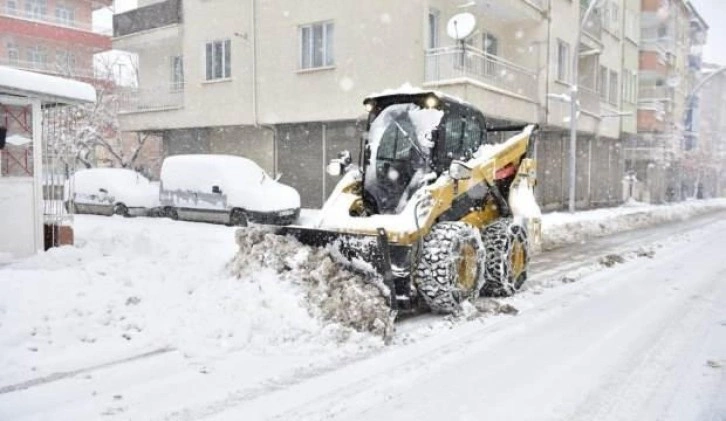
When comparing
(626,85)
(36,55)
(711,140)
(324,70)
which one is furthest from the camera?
(711,140)

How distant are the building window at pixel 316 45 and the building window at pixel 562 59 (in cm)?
888

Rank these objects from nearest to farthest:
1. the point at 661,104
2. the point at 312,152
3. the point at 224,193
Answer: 1. the point at 224,193
2. the point at 312,152
3. the point at 661,104

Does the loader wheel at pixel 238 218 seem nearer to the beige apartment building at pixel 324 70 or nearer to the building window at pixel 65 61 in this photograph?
the beige apartment building at pixel 324 70

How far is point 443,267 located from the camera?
6195mm

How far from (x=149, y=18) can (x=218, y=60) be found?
395cm

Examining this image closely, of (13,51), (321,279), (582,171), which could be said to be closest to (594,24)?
(582,171)

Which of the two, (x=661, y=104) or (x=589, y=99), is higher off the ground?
(x=661, y=104)

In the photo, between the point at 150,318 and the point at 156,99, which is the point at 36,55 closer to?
the point at 156,99

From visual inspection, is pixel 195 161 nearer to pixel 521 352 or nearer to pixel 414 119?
pixel 414 119

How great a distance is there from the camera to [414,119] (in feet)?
23.6

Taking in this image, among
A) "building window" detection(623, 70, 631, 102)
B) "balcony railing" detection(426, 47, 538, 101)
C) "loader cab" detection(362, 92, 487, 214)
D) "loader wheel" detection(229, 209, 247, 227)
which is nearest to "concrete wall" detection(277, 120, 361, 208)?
"balcony railing" detection(426, 47, 538, 101)

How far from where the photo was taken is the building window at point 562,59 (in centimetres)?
2240

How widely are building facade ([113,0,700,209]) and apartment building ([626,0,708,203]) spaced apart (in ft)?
37.6

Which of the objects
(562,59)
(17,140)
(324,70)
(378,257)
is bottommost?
(378,257)
